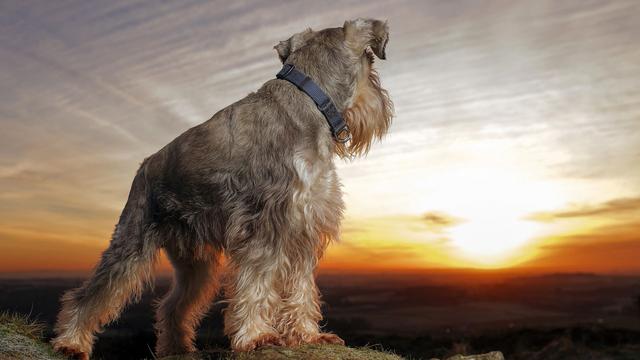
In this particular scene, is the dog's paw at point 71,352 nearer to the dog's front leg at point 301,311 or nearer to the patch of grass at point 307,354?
the patch of grass at point 307,354

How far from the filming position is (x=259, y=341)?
7715 mm

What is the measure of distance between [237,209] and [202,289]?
218cm

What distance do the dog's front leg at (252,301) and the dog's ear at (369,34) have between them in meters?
2.87

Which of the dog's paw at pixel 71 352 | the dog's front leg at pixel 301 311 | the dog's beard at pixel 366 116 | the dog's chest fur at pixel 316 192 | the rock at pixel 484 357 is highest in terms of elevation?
the dog's beard at pixel 366 116

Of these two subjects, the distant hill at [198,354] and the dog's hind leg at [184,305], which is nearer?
the distant hill at [198,354]

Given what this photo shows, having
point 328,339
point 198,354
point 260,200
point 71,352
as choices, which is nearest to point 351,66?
point 260,200

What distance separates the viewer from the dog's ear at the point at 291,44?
27.7ft

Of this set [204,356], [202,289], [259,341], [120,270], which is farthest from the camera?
[202,289]

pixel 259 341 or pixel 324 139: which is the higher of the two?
pixel 324 139

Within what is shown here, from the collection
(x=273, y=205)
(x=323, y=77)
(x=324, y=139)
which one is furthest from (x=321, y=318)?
(x=323, y=77)

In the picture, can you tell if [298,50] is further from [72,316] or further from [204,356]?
[72,316]

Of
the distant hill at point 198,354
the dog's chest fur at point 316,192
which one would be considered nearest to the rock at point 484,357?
the distant hill at point 198,354

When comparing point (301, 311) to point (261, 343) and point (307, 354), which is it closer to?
point (307, 354)

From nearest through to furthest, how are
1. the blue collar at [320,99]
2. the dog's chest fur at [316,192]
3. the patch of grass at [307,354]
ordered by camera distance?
the patch of grass at [307,354] → the dog's chest fur at [316,192] → the blue collar at [320,99]
